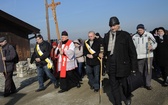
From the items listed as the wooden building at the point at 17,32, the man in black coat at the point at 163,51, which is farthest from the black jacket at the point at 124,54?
the wooden building at the point at 17,32

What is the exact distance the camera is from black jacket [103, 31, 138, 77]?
455cm

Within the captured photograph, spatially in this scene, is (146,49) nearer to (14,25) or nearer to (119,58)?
(119,58)

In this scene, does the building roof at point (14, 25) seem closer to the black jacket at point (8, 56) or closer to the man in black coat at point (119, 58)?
the black jacket at point (8, 56)

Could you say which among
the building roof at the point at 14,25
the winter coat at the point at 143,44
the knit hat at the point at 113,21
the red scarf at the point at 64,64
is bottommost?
the red scarf at the point at 64,64

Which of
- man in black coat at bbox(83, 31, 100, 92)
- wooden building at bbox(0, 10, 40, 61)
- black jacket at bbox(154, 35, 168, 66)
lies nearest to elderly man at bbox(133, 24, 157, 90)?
black jacket at bbox(154, 35, 168, 66)

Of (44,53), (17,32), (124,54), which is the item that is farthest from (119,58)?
(17,32)

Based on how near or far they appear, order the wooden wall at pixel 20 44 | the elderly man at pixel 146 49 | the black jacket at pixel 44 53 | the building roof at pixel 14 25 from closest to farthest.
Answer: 1. the elderly man at pixel 146 49
2. the black jacket at pixel 44 53
3. the building roof at pixel 14 25
4. the wooden wall at pixel 20 44

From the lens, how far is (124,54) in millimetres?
4590

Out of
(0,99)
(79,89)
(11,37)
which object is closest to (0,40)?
(0,99)

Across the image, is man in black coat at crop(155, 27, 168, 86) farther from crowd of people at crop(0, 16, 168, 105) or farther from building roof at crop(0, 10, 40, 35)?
building roof at crop(0, 10, 40, 35)

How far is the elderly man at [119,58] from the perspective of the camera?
4.56 m

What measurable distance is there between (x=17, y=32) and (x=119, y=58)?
10.9 metres

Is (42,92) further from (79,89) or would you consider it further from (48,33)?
(48,33)

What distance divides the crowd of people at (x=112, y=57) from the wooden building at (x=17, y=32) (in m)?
6.08
